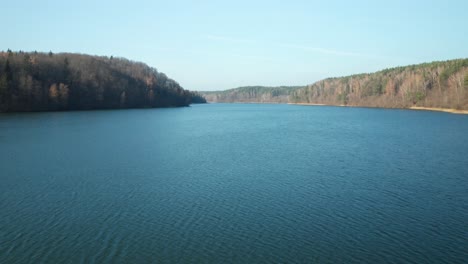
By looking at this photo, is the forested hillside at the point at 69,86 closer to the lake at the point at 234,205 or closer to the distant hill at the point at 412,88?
the lake at the point at 234,205

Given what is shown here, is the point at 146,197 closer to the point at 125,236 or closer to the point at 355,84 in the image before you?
the point at 125,236

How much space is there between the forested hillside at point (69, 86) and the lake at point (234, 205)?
177 ft

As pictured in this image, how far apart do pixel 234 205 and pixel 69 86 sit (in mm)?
89984

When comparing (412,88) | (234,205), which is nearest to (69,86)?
(234,205)

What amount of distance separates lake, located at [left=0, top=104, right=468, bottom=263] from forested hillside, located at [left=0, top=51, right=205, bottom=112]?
5394 cm

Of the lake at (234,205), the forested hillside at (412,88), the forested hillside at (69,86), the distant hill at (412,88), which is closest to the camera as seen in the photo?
the lake at (234,205)

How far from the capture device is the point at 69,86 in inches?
3787

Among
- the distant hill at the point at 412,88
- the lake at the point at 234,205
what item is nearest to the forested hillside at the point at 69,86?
the lake at the point at 234,205

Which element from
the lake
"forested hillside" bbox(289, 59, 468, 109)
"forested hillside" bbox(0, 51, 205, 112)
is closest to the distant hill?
"forested hillside" bbox(289, 59, 468, 109)

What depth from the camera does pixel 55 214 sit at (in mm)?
16344

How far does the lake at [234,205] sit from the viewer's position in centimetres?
1275

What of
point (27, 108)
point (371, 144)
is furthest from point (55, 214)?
point (27, 108)

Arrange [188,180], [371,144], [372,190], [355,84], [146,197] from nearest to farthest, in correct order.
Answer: [146,197], [372,190], [188,180], [371,144], [355,84]

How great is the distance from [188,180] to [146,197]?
3.98 m
